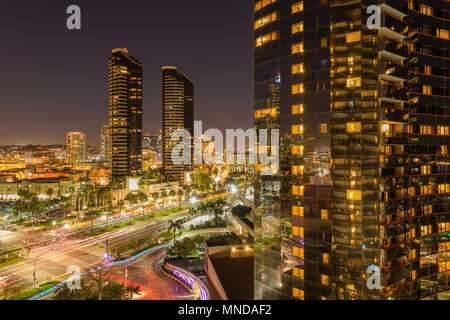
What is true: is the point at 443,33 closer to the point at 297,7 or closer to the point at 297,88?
the point at 297,7

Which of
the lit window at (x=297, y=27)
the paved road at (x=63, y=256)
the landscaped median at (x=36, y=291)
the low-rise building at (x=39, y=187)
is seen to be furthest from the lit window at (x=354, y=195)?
the low-rise building at (x=39, y=187)

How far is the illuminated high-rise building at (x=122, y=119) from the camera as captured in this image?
536 ft

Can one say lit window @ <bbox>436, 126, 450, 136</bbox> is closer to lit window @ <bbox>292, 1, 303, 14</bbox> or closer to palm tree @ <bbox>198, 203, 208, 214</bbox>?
lit window @ <bbox>292, 1, 303, 14</bbox>

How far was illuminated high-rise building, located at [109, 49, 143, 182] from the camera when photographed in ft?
536

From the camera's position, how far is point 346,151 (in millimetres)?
36250

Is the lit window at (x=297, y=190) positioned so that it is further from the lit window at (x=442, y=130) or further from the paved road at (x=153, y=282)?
the lit window at (x=442, y=130)

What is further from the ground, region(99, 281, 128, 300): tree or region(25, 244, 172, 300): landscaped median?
region(99, 281, 128, 300): tree

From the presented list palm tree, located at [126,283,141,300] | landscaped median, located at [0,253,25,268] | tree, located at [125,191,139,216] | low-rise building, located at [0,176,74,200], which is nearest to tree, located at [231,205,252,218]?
palm tree, located at [126,283,141,300]

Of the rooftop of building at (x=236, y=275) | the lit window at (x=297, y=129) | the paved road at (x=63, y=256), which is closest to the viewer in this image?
the lit window at (x=297, y=129)

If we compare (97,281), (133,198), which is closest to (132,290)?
(97,281)

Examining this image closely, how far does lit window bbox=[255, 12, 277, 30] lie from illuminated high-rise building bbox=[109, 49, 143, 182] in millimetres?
137200

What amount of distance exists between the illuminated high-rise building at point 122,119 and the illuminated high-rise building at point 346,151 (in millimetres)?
137056

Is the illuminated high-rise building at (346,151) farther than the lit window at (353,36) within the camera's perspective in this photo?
No
